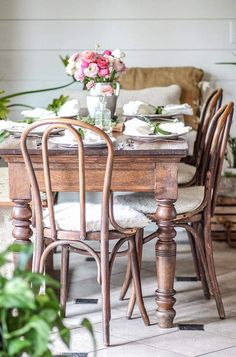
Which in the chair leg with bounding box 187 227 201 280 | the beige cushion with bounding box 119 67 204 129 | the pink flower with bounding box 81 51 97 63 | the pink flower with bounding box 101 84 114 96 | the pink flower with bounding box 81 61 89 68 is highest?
the pink flower with bounding box 81 51 97 63

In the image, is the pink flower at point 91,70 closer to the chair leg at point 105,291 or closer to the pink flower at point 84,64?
the pink flower at point 84,64

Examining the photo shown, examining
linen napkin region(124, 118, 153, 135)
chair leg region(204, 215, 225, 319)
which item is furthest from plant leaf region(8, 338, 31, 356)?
chair leg region(204, 215, 225, 319)

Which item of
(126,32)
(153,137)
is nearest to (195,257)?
(153,137)

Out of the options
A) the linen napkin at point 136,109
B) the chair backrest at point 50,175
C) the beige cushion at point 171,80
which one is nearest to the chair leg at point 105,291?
the chair backrest at point 50,175

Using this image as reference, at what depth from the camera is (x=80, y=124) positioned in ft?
10.5

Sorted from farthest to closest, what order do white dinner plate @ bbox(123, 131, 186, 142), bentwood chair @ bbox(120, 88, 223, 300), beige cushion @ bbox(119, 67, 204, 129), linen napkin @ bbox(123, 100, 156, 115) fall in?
1. beige cushion @ bbox(119, 67, 204, 129)
2. linen napkin @ bbox(123, 100, 156, 115)
3. bentwood chair @ bbox(120, 88, 223, 300)
4. white dinner plate @ bbox(123, 131, 186, 142)

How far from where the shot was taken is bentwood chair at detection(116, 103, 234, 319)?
3.79 meters

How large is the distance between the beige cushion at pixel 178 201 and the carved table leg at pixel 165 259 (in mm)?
222

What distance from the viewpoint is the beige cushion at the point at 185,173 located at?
4.40 metres

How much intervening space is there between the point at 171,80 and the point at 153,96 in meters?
0.24

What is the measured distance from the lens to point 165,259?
3.57 m

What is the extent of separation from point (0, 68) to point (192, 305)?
2750mm

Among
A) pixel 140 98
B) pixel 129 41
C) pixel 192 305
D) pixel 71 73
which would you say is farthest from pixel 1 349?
pixel 129 41

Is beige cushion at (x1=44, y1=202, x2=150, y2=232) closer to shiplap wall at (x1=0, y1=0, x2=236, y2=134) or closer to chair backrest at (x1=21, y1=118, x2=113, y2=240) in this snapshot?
chair backrest at (x1=21, y1=118, x2=113, y2=240)
